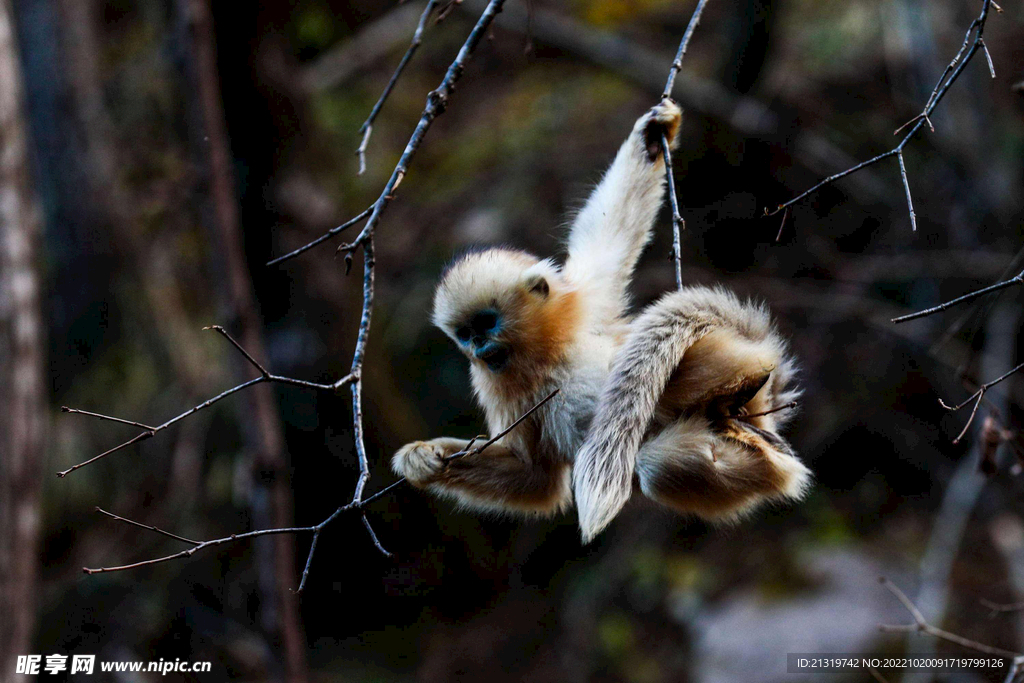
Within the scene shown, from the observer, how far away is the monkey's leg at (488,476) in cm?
257

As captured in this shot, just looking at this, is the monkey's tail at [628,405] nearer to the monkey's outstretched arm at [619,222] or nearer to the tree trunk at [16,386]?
the monkey's outstretched arm at [619,222]

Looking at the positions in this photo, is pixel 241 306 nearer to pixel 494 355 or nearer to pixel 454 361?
pixel 494 355

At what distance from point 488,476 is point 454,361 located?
15.6 ft

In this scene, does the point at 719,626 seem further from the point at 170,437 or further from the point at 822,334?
the point at 170,437

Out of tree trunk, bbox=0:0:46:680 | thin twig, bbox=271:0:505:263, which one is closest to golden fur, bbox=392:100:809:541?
thin twig, bbox=271:0:505:263

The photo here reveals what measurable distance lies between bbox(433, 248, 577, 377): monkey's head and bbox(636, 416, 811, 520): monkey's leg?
54 centimetres

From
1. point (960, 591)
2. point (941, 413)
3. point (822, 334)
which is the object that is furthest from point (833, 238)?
point (960, 591)

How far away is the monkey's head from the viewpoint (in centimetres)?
285

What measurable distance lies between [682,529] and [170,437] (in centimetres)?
476

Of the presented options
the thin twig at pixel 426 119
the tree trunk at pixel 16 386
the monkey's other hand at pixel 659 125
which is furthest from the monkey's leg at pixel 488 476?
the tree trunk at pixel 16 386

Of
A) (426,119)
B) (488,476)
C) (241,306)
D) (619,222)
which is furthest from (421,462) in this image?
(241,306)

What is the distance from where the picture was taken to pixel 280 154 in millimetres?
6020

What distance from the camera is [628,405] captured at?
7.97 feet

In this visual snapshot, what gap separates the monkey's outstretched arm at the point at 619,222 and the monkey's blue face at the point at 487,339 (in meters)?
0.46
